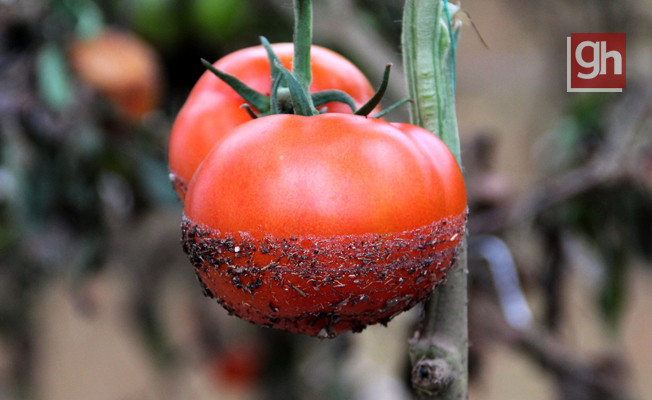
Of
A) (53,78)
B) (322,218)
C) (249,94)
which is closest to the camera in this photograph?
(322,218)

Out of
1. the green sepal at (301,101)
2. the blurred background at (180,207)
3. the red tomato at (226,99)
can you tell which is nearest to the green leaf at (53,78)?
the blurred background at (180,207)

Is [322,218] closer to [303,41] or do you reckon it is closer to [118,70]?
[303,41]

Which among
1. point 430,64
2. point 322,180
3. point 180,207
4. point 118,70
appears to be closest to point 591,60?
point 430,64

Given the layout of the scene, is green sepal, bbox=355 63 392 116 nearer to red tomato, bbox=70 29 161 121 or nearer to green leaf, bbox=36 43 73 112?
green leaf, bbox=36 43 73 112

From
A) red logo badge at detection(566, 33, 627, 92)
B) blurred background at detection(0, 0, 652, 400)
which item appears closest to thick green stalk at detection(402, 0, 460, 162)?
red logo badge at detection(566, 33, 627, 92)

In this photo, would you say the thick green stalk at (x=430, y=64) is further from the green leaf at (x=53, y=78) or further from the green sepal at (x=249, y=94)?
the green leaf at (x=53, y=78)
